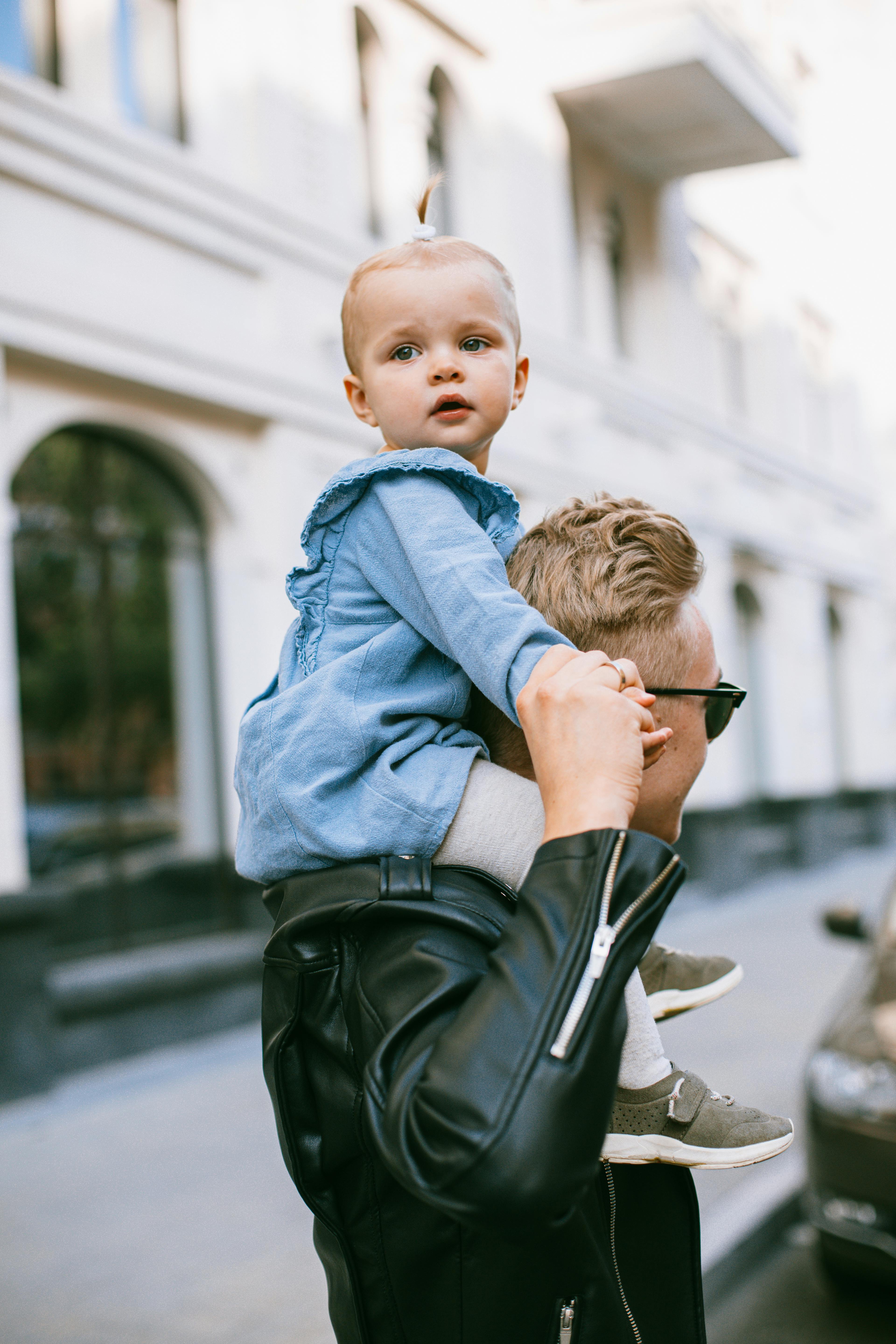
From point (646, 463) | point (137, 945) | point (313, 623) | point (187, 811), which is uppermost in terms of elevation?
point (646, 463)

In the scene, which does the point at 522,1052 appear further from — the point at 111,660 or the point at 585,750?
the point at 111,660

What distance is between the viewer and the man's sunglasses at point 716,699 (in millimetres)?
1197

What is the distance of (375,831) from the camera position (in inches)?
44.2

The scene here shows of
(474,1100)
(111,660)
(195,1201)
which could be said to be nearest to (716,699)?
(474,1100)

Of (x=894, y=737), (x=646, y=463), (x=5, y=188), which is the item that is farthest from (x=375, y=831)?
(x=894, y=737)

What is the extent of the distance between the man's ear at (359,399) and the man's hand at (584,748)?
→ 480 millimetres

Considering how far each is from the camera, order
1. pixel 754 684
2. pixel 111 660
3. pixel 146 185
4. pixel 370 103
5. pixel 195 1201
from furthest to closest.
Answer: pixel 754 684, pixel 370 103, pixel 111 660, pixel 146 185, pixel 195 1201

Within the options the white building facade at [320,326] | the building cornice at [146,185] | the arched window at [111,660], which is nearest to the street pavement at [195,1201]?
the white building facade at [320,326]

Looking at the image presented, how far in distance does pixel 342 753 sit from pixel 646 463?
11838mm

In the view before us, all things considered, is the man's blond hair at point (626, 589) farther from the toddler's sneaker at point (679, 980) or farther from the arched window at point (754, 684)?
the arched window at point (754, 684)

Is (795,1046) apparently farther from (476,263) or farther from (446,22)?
(446,22)

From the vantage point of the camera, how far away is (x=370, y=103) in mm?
9281

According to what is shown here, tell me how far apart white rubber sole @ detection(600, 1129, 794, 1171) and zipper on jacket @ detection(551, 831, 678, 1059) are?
31 centimetres

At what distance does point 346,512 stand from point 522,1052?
61 cm
